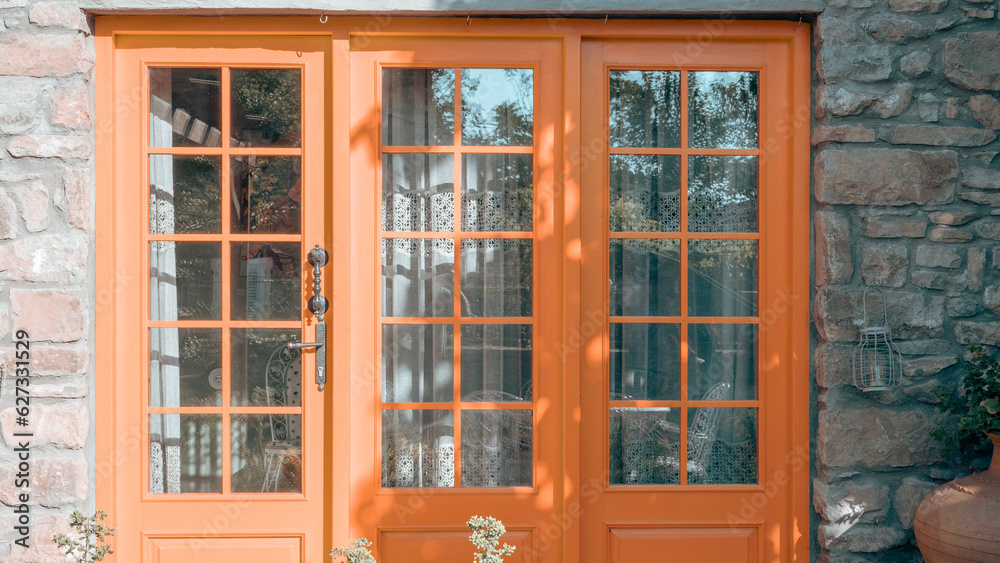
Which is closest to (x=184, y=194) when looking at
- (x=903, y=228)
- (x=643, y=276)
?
(x=643, y=276)

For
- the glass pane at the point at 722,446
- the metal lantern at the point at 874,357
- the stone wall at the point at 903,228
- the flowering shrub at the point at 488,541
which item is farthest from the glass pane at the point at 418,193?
the metal lantern at the point at 874,357

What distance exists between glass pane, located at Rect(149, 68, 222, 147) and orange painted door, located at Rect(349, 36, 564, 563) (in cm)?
56

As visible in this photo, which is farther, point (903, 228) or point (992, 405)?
point (903, 228)

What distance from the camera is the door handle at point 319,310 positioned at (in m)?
2.32

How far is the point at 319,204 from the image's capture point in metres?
2.37

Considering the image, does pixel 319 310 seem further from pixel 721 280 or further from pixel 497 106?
pixel 721 280

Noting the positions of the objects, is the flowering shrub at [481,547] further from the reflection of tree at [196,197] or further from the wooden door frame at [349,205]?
the reflection of tree at [196,197]

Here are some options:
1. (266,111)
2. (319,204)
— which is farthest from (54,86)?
(319,204)

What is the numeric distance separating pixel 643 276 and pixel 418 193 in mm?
975

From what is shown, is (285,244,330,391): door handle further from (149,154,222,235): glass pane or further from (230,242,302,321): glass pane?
(149,154,222,235): glass pane

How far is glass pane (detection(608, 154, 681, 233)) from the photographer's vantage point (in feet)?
7.95

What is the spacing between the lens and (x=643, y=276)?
7.97ft

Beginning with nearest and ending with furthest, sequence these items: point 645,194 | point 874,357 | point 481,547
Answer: point 481,547, point 874,357, point 645,194

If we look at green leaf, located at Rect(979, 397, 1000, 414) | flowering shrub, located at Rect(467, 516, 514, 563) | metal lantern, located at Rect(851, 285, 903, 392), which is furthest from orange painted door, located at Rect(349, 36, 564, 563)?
green leaf, located at Rect(979, 397, 1000, 414)
